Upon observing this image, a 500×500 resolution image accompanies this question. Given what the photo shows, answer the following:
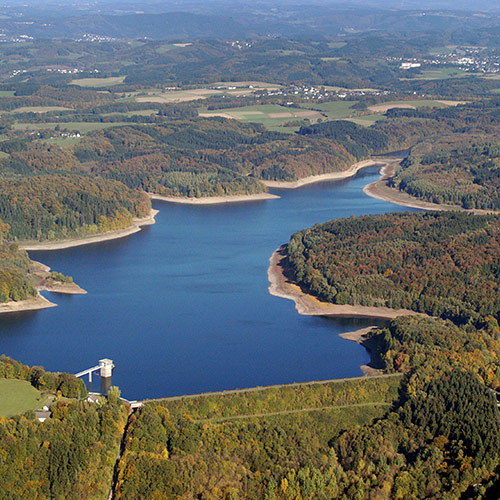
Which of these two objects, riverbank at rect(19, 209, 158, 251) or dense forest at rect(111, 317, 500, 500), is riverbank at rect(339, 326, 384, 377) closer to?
dense forest at rect(111, 317, 500, 500)

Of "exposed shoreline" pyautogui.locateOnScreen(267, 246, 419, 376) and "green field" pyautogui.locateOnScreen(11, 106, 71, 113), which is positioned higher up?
"green field" pyautogui.locateOnScreen(11, 106, 71, 113)

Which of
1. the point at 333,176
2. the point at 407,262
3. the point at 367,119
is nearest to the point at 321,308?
the point at 407,262

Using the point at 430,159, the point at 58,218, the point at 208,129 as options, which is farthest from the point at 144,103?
the point at 58,218

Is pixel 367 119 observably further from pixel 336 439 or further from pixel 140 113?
pixel 336 439

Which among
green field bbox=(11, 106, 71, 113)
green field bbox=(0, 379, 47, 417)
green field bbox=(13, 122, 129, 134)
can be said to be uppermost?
green field bbox=(11, 106, 71, 113)

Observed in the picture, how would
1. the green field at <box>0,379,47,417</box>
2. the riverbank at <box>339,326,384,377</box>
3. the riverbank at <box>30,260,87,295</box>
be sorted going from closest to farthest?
1. the green field at <box>0,379,47,417</box>
2. the riverbank at <box>339,326,384,377</box>
3. the riverbank at <box>30,260,87,295</box>

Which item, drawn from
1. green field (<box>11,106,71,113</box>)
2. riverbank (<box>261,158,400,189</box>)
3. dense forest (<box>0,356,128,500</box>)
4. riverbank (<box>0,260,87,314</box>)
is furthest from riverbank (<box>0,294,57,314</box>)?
green field (<box>11,106,71,113</box>)

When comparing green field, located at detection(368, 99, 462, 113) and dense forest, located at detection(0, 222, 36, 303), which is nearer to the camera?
dense forest, located at detection(0, 222, 36, 303)

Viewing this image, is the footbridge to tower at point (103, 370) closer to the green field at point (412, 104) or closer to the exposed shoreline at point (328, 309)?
the exposed shoreline at point (328, 309)
